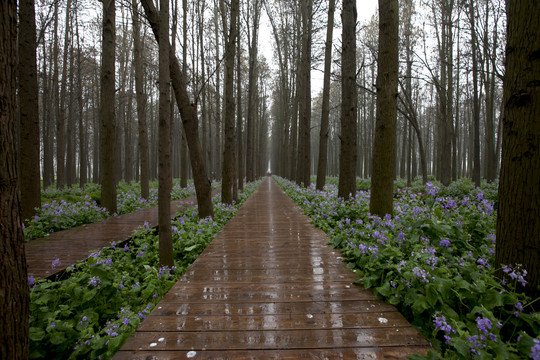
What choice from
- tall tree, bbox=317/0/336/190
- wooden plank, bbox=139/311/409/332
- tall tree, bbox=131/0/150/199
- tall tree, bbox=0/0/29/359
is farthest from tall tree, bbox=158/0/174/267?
tall tree, bbox=317/0/336/190

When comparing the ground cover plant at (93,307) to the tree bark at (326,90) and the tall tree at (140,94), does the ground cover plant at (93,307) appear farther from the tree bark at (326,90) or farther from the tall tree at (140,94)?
the tree bark at (326,90)

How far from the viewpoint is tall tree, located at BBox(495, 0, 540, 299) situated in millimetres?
2310

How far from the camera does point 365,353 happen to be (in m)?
1.88

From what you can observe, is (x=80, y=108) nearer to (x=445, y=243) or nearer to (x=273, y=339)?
(x=273, y=339)

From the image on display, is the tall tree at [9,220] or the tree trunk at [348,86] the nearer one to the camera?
the tall tree at [9,220]

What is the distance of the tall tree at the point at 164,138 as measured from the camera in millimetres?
3645

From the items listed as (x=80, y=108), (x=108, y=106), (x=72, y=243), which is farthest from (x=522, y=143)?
(x=80, y=108)

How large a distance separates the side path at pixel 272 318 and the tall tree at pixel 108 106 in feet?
18.2

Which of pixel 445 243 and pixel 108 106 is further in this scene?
pixel 108 106

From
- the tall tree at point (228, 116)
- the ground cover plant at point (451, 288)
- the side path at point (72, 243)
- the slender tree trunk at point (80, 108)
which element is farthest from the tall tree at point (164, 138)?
the slender tree trunk at point (80, 108)

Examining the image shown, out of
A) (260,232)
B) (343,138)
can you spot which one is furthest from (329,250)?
(343,138)

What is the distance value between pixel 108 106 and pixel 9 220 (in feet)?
23.4

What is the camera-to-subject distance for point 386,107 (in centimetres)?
475

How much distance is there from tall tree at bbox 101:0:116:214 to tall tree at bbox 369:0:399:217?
6.79 metres
